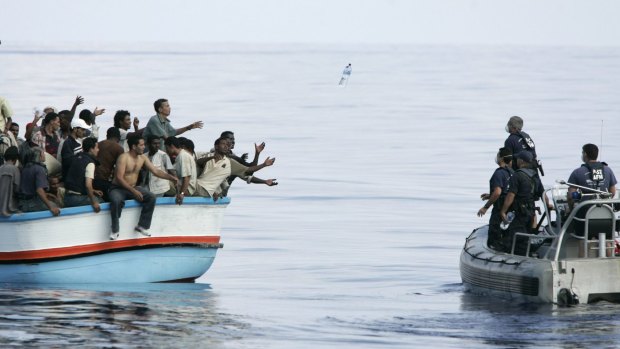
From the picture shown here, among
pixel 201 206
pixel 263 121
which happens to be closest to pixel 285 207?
pixel 201 206

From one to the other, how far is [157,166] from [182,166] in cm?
44

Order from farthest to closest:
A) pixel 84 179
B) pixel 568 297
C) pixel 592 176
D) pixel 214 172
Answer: pixel 214 172 < pixel 84 179 < pixel 592 176 < pixel 568 297

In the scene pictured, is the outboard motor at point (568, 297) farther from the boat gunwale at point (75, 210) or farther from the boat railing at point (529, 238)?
the boat gunwale at point (75, 210)

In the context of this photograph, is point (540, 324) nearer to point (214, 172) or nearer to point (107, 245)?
point (214, 172)

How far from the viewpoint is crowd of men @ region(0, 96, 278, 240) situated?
20.6 metres

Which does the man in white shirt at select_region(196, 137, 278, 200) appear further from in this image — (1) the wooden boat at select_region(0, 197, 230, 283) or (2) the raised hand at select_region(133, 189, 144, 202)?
(2) the raised hand at select_region(133, 189, 144, 202)

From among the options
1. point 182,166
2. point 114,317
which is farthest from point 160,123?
point 114,317

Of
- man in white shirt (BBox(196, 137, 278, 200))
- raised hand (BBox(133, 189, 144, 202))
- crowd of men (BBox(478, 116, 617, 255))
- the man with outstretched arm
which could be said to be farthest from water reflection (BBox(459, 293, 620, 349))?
the man with outstretched arm

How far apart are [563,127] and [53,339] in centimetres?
5337

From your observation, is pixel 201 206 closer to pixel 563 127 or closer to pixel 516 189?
pixel 516 189

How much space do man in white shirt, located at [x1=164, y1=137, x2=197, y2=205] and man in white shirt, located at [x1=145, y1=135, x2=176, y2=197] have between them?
147mm

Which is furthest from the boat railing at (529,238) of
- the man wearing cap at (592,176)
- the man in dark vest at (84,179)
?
the man in dark vest at (84,179)

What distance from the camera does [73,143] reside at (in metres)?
21.2

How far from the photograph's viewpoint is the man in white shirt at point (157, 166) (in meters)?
21.6
